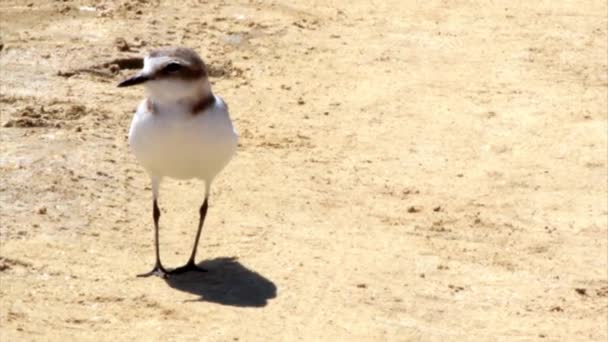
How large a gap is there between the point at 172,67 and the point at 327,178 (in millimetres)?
2595

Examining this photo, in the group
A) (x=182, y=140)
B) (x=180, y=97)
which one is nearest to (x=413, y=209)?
(x=182, y=140)

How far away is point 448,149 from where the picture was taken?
10.8 metres

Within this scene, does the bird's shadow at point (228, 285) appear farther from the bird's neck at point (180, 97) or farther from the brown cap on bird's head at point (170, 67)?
the brown cap on bird's head at point (170, 67)

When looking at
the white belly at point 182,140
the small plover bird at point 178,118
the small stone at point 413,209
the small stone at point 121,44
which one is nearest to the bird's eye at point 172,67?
the small plover bird at point 178,118

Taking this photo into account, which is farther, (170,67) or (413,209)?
(413,209)

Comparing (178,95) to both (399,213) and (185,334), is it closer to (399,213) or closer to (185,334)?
(185,334)

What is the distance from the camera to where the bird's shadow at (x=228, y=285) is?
7910mm

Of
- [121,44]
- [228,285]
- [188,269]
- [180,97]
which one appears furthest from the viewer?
[121,44]

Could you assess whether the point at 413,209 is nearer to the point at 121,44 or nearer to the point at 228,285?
the point at 228,285

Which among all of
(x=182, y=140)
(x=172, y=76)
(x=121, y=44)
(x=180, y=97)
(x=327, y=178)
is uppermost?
(x=172, y=76)

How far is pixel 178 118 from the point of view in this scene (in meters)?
7.79

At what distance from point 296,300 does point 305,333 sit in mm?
486

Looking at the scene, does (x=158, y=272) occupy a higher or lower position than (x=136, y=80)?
lower

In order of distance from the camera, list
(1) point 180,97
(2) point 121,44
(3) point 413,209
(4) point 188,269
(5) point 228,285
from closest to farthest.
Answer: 1. (1) point 180,97
2. (5) point 228,285
3. (4) point 188,269
4. (3) point 413,209
5. (2) point 121,44
